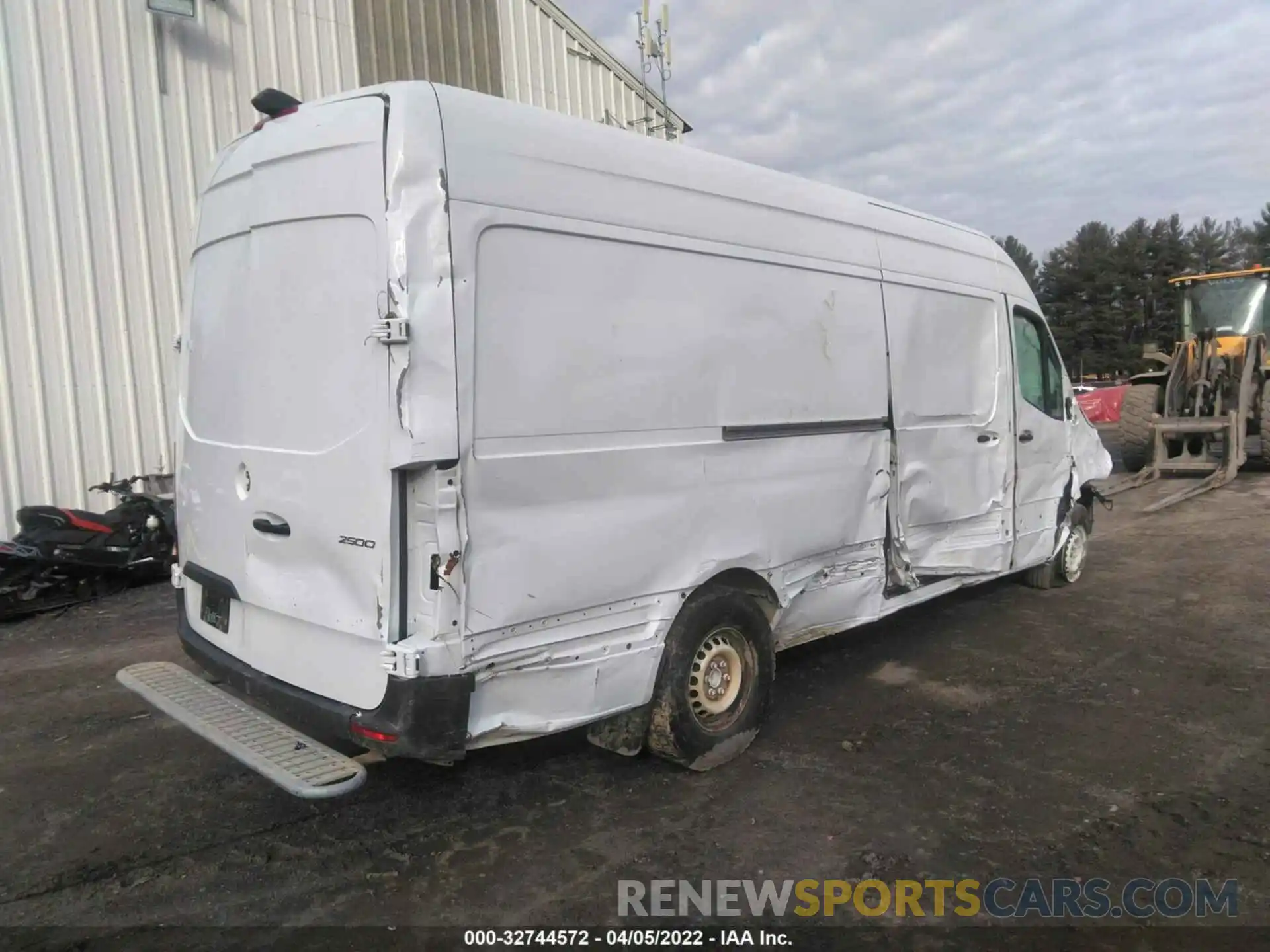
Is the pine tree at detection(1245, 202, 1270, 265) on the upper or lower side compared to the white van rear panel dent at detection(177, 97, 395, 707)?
upper

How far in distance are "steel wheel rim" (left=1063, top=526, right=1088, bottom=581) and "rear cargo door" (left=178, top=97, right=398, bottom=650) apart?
20.0 feet

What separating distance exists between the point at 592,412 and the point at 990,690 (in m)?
3.16

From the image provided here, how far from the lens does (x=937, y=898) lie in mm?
3043

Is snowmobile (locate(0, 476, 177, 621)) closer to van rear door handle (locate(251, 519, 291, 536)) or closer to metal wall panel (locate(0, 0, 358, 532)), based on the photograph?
metal wall panel (locate(0, 0, 358, 532))

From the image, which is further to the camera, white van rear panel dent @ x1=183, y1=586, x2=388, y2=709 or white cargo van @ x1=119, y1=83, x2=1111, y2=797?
white van rear panel dent @ x1=183, y1=586, x2=388, y2=709

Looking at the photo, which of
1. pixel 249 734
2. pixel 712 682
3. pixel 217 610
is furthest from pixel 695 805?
pixel 217 610

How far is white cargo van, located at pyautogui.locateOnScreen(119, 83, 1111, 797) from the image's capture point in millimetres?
2934

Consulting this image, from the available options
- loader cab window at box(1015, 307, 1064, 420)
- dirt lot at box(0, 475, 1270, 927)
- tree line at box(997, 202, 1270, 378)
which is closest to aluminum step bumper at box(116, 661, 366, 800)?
dirt lot at box(0, 475, 1270, 927)

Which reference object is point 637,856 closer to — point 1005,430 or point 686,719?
point 686,719

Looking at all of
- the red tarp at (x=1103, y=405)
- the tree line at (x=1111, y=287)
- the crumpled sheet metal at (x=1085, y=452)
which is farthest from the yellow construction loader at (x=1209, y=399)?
the tree line at (x=1111, y=287)

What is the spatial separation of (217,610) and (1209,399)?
14.6m

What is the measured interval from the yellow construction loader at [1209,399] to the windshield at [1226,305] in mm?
11

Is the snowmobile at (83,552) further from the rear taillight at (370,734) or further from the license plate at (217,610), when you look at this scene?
the rear taillight at (370,734)

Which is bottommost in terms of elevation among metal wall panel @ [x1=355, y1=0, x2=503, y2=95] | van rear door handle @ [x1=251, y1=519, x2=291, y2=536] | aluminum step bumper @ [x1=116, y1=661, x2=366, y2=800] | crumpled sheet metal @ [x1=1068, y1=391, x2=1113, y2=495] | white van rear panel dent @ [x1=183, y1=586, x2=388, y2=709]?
aluminum step bumper @ [x1=116, y1=661, x2=366, y2=800]
